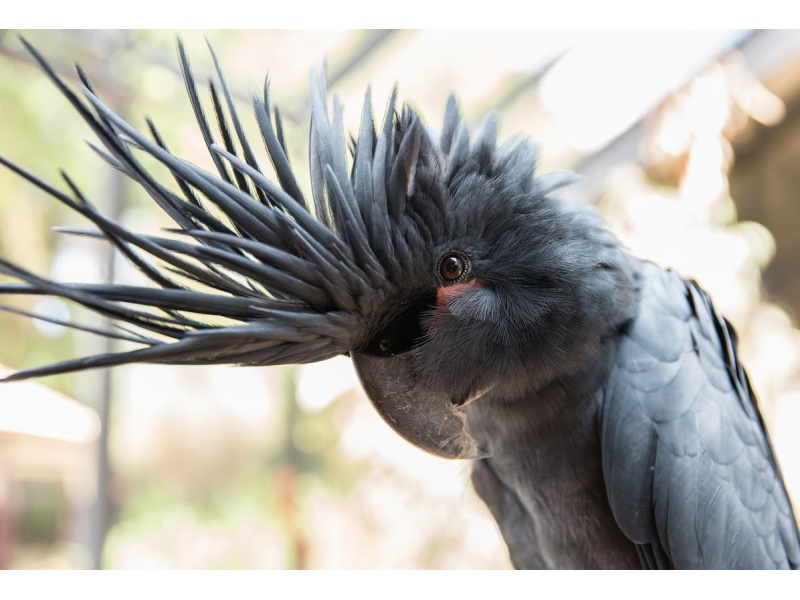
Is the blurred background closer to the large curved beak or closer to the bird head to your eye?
the large curved beak

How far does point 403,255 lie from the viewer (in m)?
1.59

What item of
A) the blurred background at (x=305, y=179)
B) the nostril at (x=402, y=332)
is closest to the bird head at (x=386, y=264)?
the nostril at (x=402, y=332)

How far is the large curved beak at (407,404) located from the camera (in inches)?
65.7

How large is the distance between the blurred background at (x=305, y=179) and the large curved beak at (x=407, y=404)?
0.88 metres

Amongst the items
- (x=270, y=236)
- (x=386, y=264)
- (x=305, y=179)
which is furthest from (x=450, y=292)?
(x=305, y=179)

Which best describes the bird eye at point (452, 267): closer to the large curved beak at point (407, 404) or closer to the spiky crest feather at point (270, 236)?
the spiky crest feather at point (270, 236)

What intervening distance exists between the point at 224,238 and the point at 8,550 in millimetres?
4958

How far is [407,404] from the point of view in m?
1.68

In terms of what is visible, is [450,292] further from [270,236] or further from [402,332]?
[270,236]

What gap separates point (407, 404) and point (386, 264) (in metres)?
0.36

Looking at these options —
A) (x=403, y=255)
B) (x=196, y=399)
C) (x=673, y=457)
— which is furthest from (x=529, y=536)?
(x=196, y=399)

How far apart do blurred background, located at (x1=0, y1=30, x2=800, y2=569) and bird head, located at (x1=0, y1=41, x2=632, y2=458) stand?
1.00 meters

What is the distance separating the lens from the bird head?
55.7 inches

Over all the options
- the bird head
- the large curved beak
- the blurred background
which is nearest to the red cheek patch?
the bird head
